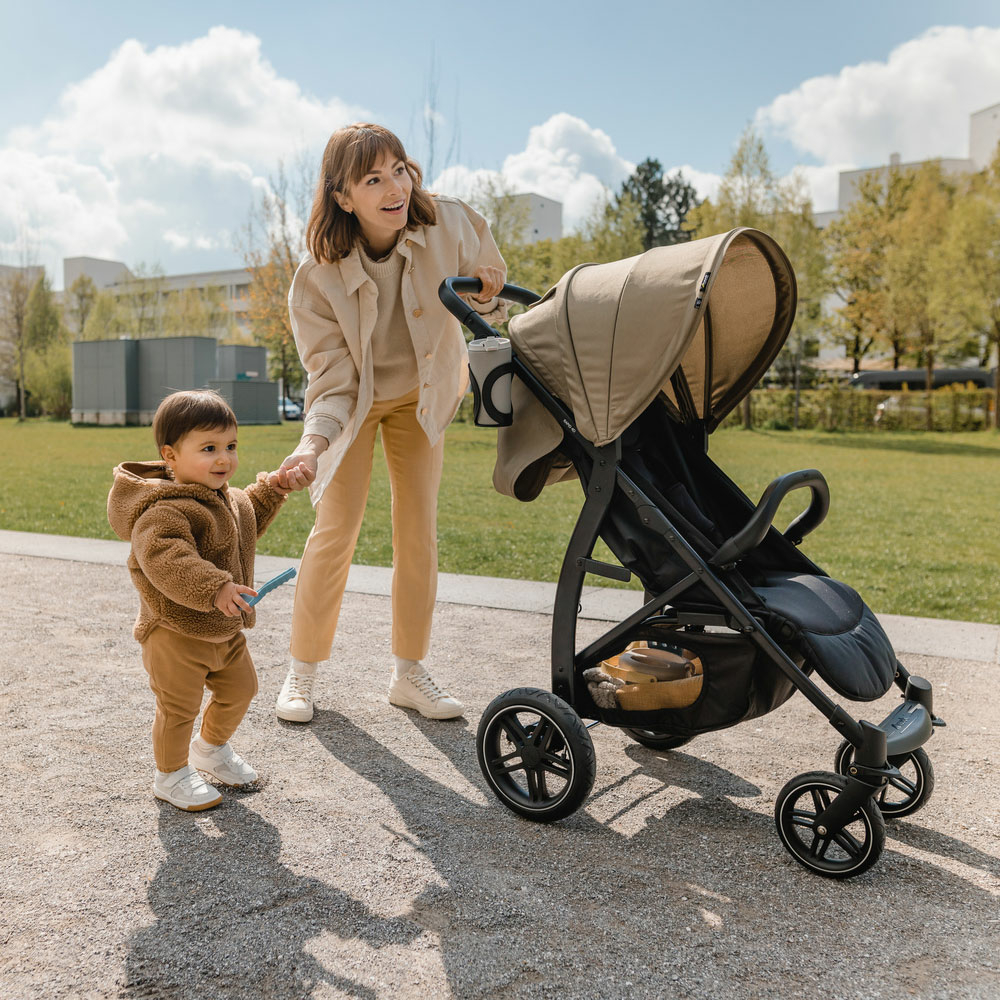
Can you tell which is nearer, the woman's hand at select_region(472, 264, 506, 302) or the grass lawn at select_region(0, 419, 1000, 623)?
the woman's hand at select_region(472, 264, 506, 302)

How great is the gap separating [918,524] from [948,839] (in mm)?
7981

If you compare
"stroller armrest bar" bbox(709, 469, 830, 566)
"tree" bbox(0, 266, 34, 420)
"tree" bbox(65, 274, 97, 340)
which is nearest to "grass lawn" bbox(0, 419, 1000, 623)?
"stroller armrest bar" bbox(709, 469, 830, 566)

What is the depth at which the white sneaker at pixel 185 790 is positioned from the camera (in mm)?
2809

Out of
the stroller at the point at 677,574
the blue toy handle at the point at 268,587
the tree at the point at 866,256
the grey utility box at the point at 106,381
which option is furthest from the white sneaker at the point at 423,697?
the grey utility box at the point at 106,381

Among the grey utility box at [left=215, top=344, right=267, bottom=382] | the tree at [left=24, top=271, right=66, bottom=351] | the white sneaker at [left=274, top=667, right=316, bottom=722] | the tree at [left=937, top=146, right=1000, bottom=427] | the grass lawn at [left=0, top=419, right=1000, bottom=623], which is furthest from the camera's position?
the tree at [left=24, top=271, right=66, bottom=351]

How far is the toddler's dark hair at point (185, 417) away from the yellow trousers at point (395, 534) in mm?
927

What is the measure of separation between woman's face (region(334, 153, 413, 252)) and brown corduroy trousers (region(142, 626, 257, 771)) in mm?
1494

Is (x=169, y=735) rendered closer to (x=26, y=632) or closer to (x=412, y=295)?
(x=412, y=295)

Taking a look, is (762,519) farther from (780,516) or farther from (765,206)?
(765,206)

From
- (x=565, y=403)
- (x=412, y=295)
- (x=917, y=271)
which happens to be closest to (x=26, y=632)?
(x=412, y=295)

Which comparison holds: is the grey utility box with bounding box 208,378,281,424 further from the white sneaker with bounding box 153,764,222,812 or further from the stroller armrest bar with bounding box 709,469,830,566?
the stroller armrest bar with bounding box 709,469,830,566

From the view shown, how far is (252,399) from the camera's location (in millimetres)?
36406

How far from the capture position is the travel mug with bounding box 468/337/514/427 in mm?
2893

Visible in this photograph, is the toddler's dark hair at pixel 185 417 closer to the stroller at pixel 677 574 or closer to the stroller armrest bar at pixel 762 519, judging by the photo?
the stroller at pixel 677 574
